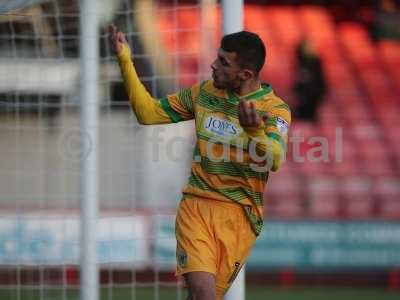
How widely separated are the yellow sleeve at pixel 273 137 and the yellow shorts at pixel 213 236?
0.41 metres

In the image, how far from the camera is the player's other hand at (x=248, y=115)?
4004 millimetres

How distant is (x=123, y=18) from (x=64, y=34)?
482 millimetres

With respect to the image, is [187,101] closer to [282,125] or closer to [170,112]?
[170,112]

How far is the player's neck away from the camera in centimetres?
450

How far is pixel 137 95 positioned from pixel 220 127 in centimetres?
43

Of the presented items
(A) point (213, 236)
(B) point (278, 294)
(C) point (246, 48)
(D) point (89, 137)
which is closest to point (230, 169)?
(A) point (213, 236)

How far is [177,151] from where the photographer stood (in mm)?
8719

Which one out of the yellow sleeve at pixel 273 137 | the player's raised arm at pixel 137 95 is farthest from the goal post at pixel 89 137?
the yellow sleeve at pixel 273 137

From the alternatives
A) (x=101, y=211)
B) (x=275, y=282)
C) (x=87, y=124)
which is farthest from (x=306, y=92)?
(x=87, y=124)

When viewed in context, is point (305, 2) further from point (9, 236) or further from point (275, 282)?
point (9, 236)

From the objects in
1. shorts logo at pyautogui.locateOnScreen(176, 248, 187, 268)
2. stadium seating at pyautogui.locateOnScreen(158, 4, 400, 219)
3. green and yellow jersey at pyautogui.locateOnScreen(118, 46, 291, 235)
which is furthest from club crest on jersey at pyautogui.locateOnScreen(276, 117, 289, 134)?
stadium seating at pyautogui.locateOnScreen(158, 4, 400, 219)

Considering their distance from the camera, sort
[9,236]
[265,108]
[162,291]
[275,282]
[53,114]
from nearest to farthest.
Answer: [265,108]
[9,236]
[53,114]
[162,291]
[275,282]

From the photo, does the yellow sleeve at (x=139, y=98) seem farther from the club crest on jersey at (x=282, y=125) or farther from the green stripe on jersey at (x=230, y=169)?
the club crest on jersey at (x=282, y=125)

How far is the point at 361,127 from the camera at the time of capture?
1302cm
